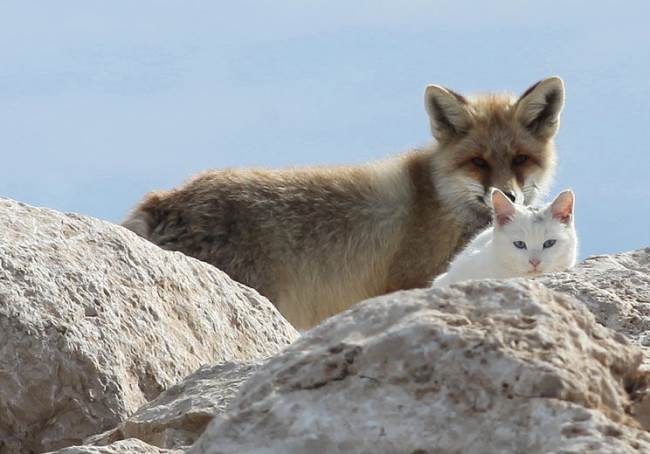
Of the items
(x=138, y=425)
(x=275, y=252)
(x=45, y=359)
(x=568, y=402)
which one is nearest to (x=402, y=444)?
(x=568, y=402)

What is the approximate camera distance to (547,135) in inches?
503

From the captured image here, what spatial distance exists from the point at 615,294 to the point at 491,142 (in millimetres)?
7001

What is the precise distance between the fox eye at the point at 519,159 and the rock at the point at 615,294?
631cm

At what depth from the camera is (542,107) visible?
1273cm

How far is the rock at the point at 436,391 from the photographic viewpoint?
3.25m

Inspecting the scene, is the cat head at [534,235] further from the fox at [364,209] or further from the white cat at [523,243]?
the fox at [364,209]

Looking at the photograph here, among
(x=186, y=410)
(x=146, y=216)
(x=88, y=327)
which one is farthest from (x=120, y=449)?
(x=146, y=216)

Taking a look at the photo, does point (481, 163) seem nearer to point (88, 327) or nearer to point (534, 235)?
point (534, 235)

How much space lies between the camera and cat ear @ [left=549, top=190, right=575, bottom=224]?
923 centimetres

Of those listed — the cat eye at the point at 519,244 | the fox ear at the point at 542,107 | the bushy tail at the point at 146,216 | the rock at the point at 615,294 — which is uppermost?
the fox ear at the point at 542,107

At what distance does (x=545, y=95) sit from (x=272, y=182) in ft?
8.99

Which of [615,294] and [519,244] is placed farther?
[519,244]

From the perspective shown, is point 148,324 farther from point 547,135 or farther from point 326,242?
point 547,135

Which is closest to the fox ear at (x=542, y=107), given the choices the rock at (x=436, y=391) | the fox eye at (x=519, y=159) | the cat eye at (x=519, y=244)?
the fox eye at (x=519, y=159)
